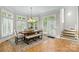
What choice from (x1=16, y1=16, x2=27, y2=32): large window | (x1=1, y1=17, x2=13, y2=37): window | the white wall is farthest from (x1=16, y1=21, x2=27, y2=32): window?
the white wall

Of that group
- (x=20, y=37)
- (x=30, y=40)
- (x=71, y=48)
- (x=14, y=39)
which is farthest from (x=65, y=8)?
(x=14, y=39)

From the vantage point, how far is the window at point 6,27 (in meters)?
1.79

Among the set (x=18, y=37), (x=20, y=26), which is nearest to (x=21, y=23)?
(x=20, y=26)

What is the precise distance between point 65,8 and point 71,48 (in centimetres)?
84

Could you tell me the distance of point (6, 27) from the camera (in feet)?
5.96

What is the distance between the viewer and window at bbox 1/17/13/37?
1.79 meters

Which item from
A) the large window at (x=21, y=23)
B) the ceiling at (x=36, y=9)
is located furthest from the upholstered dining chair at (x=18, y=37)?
the ceiling at (x=36, y=9)

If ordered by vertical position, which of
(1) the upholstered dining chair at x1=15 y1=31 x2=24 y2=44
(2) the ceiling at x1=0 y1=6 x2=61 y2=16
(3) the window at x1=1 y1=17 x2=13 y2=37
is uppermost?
(2) the ceiling at x1=0 y1=6 x2=61 y2=16

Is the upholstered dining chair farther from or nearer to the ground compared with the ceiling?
nearer to the ground

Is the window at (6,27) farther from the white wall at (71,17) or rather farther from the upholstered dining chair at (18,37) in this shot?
the white wall at (71,17)

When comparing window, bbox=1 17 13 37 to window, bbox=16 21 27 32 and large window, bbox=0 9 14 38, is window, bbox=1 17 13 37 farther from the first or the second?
window, bbox=16 21 27 32

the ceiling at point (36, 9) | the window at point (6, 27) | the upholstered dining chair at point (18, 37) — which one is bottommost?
the upholstered dining chair at point (18, 37)
